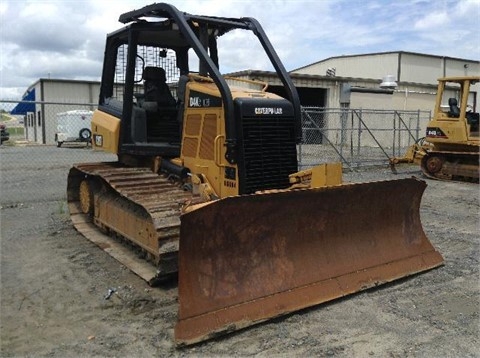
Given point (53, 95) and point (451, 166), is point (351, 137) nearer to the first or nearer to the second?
point (451, 166)

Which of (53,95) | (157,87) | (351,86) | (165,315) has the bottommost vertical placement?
(165,315)

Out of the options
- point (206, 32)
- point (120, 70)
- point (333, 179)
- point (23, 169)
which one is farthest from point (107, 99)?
point (23, 169)

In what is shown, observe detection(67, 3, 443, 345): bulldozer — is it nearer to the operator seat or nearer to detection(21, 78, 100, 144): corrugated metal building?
the operator seat

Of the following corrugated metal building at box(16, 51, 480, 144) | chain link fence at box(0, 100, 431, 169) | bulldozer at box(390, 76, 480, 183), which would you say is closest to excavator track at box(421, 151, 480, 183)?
bulldozer at box(390, 76, 480, 183)

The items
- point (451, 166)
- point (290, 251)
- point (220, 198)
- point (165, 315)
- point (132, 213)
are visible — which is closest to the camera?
point (165, 315)

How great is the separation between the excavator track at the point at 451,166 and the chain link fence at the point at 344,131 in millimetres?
2079

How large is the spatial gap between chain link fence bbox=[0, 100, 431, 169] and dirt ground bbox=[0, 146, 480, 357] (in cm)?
948

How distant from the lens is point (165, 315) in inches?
177

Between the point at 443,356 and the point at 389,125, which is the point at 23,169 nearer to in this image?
the point at 443,356

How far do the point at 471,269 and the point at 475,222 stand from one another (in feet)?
9.95

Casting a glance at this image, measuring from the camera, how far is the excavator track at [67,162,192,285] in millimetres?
4953

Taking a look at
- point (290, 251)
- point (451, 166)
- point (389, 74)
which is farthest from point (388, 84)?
point (290, 251)

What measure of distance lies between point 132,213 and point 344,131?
11664 mm

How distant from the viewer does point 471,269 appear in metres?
5.95
